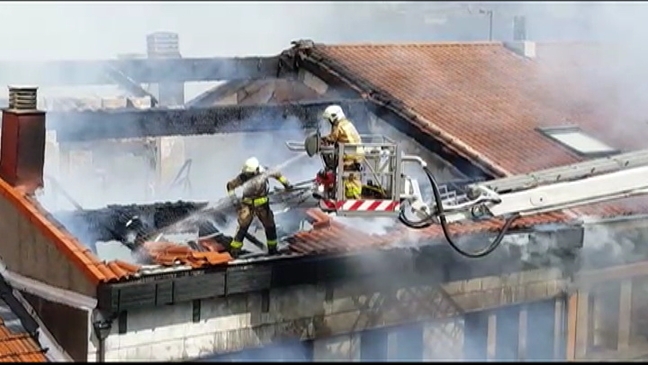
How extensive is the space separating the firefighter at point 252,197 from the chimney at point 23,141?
2049mm

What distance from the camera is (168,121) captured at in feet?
41.6

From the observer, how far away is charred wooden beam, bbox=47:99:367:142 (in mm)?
12367

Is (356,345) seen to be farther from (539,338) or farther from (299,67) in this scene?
(299,67)

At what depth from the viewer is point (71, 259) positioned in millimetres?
9227

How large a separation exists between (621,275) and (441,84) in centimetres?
484

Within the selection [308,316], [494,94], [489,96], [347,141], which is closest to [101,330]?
[308,316]

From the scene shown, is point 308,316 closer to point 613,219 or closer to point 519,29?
point 613,219

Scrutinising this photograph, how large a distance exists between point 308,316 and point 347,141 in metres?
1.89

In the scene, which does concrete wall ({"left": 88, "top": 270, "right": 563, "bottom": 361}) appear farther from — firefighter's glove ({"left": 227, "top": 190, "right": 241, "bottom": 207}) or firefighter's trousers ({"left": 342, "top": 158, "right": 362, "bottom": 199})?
firefighter's trousers ({"left": 342, "top": 158, "right": 362, "bottom": 199})

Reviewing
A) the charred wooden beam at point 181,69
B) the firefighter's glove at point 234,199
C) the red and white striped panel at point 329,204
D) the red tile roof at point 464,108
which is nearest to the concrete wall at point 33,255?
the red tile roof at point 464,108

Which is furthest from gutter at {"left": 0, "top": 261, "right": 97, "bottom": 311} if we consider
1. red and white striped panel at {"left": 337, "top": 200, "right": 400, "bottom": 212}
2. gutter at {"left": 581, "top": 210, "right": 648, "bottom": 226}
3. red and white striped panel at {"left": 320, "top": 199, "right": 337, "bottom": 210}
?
gutter at {"left": 581, "top": 210, "right": 648, "bottom": 226}

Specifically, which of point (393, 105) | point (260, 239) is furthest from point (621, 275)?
point (260, 239)

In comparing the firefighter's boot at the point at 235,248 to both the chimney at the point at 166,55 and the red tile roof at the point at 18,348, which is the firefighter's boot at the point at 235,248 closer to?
the red tile roof at the point at 18,348

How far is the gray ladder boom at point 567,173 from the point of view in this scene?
971cm
